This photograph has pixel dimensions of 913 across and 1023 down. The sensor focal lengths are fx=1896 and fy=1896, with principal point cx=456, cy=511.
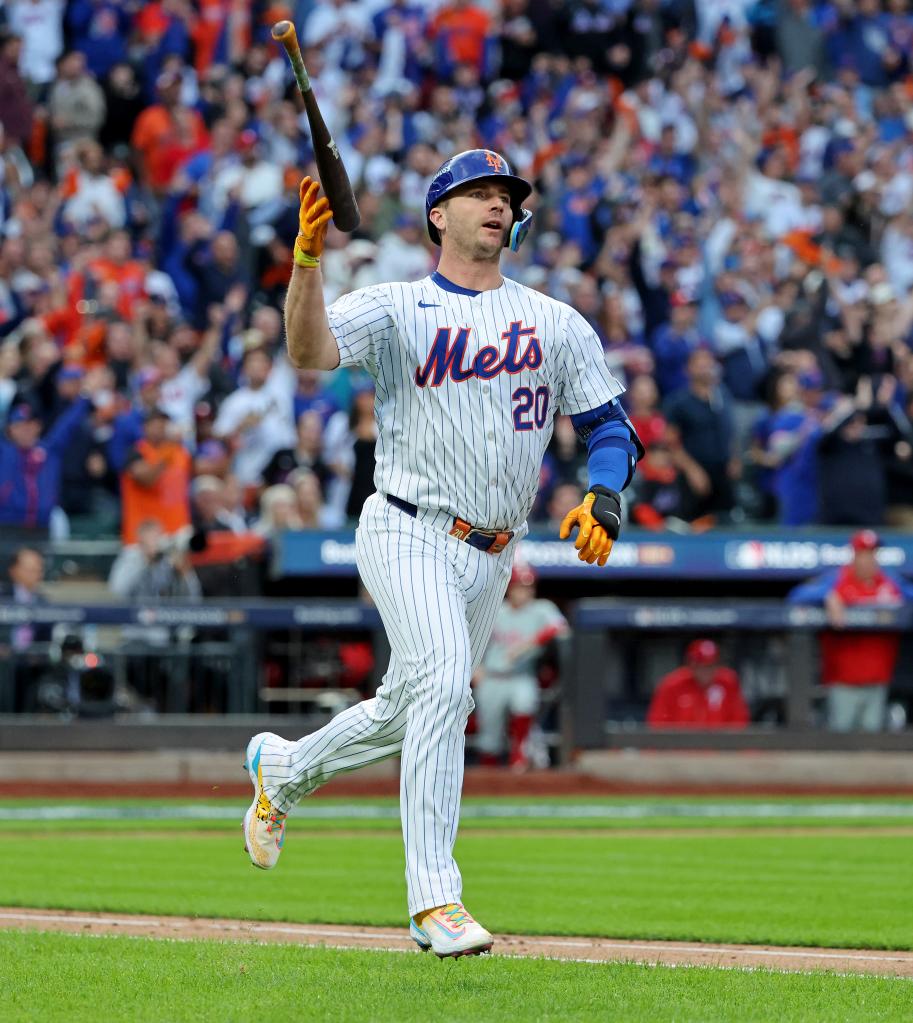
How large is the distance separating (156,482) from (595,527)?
31.8 ft

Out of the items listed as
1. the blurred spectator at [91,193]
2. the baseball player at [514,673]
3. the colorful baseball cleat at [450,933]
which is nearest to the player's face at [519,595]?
the baseball player at [514,673]

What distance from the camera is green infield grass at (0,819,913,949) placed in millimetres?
6852

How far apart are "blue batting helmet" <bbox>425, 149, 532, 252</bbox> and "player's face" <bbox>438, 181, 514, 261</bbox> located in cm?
3

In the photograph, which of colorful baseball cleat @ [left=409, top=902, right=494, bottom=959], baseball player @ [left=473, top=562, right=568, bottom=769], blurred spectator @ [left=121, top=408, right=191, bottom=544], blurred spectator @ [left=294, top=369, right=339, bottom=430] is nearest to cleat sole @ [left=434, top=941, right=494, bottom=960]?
colorful baseball cleat @ [left=409, top=902, right=494, bottom=959]

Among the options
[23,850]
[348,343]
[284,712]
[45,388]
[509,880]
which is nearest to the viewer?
[348,343]

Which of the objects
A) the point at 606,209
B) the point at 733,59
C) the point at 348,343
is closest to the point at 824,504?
the point at 606,209

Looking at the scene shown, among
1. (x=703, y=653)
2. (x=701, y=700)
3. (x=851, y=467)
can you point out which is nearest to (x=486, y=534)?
(x=703, y=653)

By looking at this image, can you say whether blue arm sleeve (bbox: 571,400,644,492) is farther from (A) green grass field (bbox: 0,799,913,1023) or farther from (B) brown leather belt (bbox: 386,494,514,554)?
(A) green grass field (bbox: 0,799,913,1023)

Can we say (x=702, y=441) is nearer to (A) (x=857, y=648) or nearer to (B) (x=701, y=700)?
(A) (x=857, y=648)

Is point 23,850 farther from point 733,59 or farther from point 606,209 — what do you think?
point 733,59

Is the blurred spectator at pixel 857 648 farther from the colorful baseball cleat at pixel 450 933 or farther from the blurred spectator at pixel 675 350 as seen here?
the colorful baseball cleat at pixel 450 933

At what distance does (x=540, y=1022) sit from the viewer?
4324 mm

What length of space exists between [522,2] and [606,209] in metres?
3.89

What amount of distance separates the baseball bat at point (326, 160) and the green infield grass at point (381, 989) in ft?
6.60
